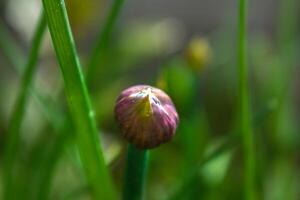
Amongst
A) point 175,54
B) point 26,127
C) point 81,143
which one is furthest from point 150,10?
point 81,143

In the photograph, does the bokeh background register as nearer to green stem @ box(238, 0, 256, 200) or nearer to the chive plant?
green stem @ box(238, 0, 256, 200)

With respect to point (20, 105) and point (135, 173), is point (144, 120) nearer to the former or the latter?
point (135, 173)

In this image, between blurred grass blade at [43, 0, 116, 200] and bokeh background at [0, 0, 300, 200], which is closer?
blurred grass blade at [43, 0, 116, 200]

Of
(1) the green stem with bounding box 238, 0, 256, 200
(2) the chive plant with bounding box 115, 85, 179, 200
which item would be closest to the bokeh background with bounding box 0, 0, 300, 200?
(1) the green stem with bounding box 238, 0, 256, 200

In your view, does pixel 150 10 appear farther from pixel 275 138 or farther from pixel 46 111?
pixel 46 111

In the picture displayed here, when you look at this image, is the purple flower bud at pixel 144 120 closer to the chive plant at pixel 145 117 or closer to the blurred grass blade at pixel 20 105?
the chive plant at pixel 145 117

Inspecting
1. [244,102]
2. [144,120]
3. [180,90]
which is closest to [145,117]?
[144,120]

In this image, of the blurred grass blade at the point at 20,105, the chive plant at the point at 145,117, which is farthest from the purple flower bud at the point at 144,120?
the blurred grass blade at the point at 20,105

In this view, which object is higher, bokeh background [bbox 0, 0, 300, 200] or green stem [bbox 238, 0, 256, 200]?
green stem [bbox 238, 0, 256, 200]
